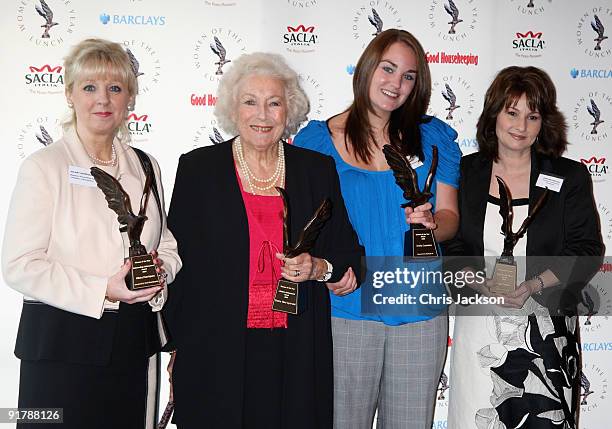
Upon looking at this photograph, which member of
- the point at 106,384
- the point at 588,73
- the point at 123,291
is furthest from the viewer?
the point at 588,73

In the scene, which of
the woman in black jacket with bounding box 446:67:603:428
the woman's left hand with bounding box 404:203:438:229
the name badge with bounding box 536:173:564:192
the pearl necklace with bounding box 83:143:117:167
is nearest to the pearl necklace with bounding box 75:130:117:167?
the pearl necklace with bounding box 83:143:117:167

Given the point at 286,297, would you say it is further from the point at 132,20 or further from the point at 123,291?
the point at 132,20

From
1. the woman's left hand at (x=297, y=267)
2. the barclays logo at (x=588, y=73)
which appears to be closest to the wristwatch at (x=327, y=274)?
the woman's left hand at (x=297, y=267)

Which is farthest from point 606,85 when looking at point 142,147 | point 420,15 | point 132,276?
point 132,276

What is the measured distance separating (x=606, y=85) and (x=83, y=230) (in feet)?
9.92

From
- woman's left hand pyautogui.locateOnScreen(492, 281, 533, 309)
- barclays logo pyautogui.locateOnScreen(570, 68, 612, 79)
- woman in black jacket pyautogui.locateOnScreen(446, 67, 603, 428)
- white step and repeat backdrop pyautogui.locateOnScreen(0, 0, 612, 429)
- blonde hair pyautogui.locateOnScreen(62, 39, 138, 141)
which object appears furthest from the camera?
barclays logo pyautogui.locateOnScreen(570, 68, 612, 79)

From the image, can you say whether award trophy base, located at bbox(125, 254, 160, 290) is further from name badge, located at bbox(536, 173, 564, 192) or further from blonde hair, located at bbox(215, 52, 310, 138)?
name badge, located at bbox(536, 173, 564, 192)

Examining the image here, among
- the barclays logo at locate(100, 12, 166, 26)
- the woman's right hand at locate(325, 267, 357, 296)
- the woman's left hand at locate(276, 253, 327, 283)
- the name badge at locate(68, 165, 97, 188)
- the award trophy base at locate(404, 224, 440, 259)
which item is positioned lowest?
the woman's right hand at locate(325, 267, 357, 296)

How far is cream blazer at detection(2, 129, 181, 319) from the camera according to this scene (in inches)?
81.0

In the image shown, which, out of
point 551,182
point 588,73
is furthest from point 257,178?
point 588,73

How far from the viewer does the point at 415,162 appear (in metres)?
2.67

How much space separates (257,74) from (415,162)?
776mm

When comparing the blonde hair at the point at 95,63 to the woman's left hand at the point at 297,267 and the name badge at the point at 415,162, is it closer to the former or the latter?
the woman's left hand at the point at 297,267

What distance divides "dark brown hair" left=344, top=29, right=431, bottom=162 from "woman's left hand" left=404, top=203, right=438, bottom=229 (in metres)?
0.29
